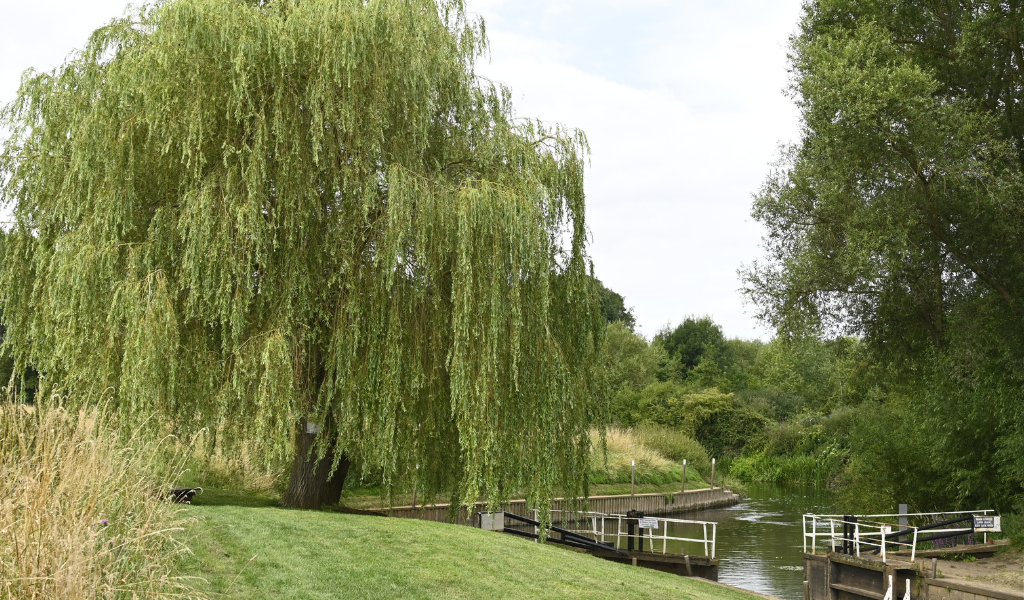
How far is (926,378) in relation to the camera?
Answer: 60.2 ft

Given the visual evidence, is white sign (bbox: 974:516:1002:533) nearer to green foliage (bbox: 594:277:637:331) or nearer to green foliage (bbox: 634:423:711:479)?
green foliage (bbox: 634:423:711:479)

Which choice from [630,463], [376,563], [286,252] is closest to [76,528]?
[376,563]

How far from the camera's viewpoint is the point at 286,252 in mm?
11734

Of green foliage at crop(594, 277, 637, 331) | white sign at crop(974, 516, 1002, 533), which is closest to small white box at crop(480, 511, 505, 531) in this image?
white sign at crop(974, 516, 1002, 533)

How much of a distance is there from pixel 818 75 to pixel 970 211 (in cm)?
398

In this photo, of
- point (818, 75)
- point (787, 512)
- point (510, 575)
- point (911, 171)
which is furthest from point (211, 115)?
point (787, 512)

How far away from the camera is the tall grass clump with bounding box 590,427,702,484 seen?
29328mm

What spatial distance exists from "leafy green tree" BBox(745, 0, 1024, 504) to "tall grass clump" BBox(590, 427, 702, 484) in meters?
12.1

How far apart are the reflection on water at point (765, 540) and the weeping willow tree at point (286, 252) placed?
8322 mm

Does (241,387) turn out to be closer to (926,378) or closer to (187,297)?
(187,297)

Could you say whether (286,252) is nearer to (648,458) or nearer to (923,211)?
(923,211)

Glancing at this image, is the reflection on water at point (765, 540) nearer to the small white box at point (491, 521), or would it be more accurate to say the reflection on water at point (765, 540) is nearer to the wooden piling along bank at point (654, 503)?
the wooden piling along bank at point (654, 503)

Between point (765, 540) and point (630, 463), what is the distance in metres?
7.74

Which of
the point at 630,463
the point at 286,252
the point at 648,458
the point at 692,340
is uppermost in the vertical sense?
the point at 692,340
